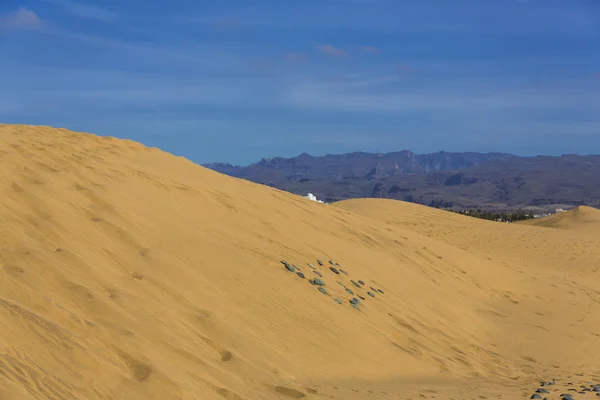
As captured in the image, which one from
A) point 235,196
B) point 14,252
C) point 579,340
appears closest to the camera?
point 14,252

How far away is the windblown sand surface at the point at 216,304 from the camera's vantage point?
6.62 m

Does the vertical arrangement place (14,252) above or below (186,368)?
above

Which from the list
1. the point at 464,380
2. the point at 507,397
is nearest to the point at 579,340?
the point at 464,380

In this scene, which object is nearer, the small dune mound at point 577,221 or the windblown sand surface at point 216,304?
the windblown sand surface at point 216,304

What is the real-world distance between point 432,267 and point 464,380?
8.17 metres

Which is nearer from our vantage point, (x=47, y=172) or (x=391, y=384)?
(x=391, y=384)

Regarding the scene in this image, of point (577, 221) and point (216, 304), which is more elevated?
point (577, 221)

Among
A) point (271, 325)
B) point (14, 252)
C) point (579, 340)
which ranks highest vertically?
point (14, 252)

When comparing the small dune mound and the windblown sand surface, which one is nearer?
the windblown sand surface

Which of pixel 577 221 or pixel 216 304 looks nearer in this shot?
pixel 216 304

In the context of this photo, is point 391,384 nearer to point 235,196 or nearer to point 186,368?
point 186,368

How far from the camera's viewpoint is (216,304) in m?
9.08

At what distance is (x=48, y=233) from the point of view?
8891mm

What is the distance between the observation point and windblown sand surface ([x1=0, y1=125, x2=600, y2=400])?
6.62 metres
